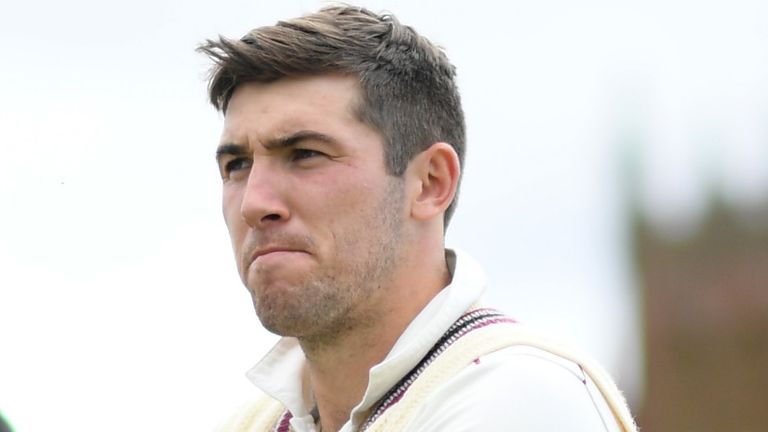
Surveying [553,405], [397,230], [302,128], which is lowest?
[553,405]

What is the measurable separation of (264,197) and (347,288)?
1.01 ft

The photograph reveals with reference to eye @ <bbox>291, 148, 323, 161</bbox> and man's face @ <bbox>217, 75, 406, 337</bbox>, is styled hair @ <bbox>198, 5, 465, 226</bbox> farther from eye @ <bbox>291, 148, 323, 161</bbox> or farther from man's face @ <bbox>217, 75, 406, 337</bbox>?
eye @ <bbox>291, 148, 323, 161</bbox>

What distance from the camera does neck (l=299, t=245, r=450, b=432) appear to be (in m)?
4.80

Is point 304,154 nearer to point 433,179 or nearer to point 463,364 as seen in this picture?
point 433,179

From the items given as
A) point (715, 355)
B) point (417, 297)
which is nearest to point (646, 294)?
point (715, 355)

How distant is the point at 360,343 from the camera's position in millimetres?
4824

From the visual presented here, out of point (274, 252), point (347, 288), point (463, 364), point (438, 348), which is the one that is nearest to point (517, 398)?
point (463, 364)

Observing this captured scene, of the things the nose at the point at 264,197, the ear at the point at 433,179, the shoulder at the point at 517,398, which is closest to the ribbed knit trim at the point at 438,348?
the shoulder at the point at 517,398

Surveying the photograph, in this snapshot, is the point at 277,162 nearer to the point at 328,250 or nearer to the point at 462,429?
the point at 328,250

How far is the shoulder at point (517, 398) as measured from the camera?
4.29m

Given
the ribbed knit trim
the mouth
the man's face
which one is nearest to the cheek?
the man's face

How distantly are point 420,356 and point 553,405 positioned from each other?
1.50 ft

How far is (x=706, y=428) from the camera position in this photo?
45219mm

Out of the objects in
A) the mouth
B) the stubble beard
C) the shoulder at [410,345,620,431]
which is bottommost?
the shoulder at [410,345,620,431]
